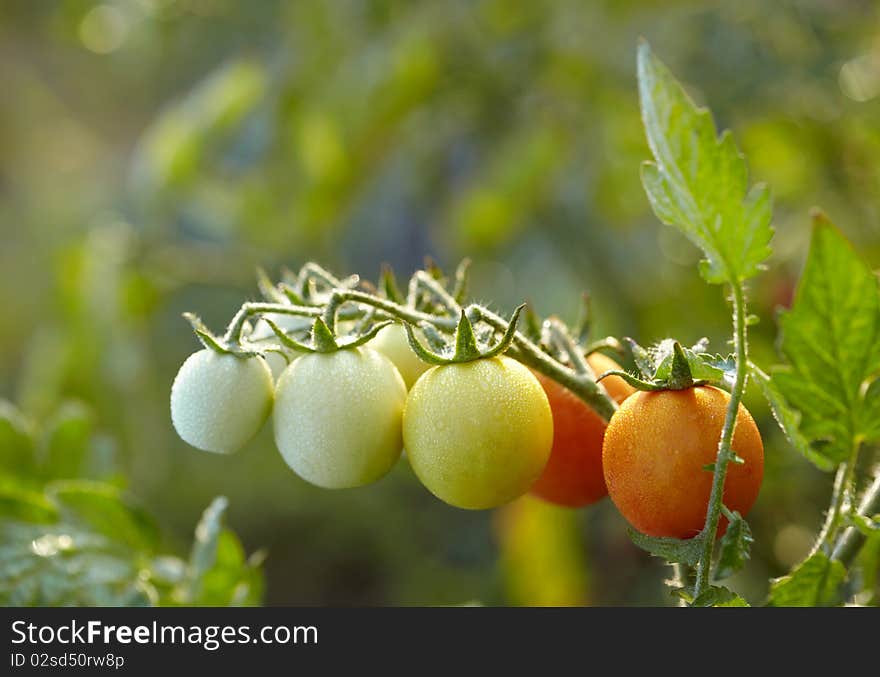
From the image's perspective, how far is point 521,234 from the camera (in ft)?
5.56

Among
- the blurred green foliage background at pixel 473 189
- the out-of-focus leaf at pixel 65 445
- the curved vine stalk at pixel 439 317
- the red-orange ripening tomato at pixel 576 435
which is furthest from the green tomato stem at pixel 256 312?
the blurred green foliage background at pixel 473 189

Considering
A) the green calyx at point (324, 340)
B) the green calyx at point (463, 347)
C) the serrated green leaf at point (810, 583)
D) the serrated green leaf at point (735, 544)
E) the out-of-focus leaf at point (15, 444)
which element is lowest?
the serrated green leaf at point (810, 583)

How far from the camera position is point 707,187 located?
1.23 ft

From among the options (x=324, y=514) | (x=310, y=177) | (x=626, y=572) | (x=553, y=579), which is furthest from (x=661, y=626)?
(x=324, y=514)

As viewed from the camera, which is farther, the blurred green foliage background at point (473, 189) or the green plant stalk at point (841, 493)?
the blurred green foliage background at point (473, 189)

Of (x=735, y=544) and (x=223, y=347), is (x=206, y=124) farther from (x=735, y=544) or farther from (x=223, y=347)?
(x=735, y=544)

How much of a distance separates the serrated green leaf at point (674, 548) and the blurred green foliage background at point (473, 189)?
61 centimetres

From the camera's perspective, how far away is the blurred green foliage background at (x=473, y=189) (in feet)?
3.94

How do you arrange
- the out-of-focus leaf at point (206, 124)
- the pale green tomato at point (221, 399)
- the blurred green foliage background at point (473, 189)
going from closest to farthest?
1. the pale green tomato at point (221, 399)
2. the blurred green foliage background at point (473, 189)
3. the out-of-focus leaf at point (206, 124)

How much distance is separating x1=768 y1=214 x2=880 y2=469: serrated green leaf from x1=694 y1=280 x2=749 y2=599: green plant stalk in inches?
0.6

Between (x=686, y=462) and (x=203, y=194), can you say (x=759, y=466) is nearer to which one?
(x=686, y=462)

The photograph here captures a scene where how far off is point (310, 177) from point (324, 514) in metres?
0.93

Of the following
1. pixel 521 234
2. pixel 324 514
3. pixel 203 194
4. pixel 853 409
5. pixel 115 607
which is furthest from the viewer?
pixel 324 514

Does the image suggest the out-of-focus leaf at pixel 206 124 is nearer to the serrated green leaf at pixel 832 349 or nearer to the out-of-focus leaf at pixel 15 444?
the out-of-focus leaf at pixel 15 444
